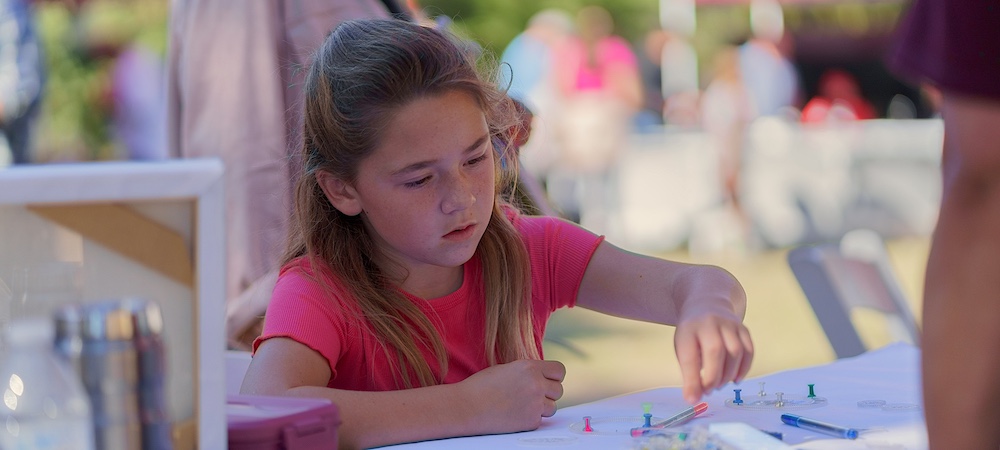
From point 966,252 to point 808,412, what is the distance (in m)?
0.50

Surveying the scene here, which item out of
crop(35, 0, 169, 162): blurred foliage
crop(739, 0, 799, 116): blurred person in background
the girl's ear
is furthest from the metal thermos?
crop(35, 0, 169, 162): blurred foliage

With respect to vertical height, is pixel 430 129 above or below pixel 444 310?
above

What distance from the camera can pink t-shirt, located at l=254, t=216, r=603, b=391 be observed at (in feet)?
4.99

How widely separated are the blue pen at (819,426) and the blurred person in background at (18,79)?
254 inches

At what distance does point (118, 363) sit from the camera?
2.95ft

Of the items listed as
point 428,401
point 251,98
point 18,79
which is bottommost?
point 428,401

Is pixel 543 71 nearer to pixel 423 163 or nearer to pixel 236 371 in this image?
pixel 236 371

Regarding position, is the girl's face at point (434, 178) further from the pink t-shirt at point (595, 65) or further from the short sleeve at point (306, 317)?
the pink t-shirt at point (595, 65)

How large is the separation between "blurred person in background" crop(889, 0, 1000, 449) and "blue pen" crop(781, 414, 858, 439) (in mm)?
296

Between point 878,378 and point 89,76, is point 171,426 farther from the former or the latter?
point 89,76

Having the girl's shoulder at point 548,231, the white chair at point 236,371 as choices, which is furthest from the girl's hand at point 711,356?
the white chair at point 236,371

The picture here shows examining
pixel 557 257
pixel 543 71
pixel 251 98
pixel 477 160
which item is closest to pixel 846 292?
pixel 557 257

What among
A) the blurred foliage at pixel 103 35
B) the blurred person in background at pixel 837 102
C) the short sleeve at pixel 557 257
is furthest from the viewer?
the blurred foliage at pixel 103 35

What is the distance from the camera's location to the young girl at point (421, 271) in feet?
4.52
